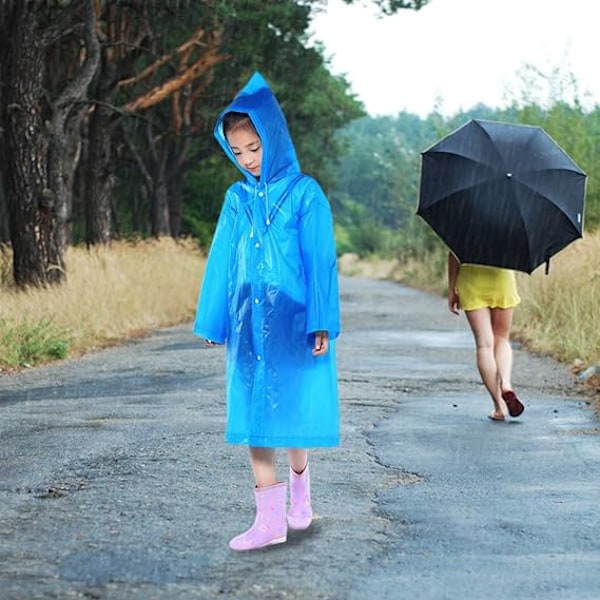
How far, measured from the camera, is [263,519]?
5.79 meters

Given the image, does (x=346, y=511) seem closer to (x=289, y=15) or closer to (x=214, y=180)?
(x=289, y=15)

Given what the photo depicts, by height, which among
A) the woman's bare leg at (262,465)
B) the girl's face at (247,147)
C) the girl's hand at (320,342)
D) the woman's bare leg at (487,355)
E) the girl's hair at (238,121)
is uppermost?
the girl's hair at (238,121)

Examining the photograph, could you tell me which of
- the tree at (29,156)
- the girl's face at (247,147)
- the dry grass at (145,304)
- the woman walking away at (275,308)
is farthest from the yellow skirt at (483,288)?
the tree at (29,156)

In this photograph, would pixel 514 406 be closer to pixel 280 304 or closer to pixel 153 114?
pixel 280 304

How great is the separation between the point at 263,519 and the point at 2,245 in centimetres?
1671

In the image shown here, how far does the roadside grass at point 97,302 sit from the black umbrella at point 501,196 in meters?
5.40

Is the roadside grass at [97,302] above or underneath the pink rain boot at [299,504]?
underneath

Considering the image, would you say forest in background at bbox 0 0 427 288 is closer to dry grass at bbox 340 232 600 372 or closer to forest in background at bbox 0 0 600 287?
forest in background at bbox 0 0 600 287

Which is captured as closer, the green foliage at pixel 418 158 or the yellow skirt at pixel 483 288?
the yellow skirt at pixel 483 288

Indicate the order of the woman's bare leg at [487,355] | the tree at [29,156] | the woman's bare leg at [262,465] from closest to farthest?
the woman's bare leg at [262,465]
the woman's bare leg at [487,355]
the tree at [29,156]

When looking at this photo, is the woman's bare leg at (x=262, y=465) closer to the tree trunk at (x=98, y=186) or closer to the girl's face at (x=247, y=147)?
the girl's face at (x=247, y=147)

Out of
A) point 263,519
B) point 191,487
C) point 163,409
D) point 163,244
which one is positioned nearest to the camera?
point 263,519

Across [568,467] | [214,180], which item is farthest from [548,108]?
[214,180]

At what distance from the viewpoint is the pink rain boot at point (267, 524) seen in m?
5.69
